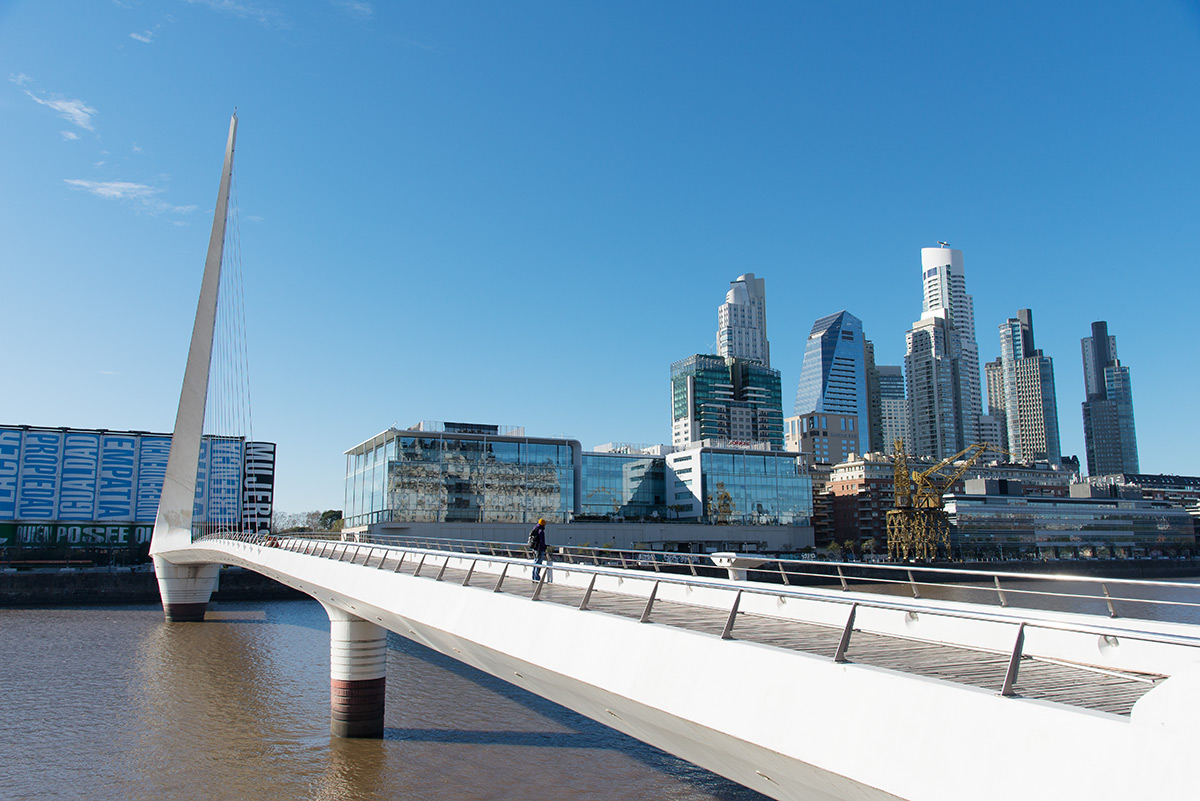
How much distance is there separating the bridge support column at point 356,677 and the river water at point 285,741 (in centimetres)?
51

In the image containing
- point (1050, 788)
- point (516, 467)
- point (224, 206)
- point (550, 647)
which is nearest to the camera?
point (1050, 788)

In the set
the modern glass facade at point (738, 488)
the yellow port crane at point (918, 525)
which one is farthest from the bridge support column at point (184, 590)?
the yellow port crane at point (918, 525)

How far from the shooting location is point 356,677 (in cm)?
2212

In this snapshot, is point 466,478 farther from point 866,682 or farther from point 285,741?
point 866,682

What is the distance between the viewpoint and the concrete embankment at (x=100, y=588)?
60.7 m

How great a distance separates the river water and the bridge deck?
7537 millimetres

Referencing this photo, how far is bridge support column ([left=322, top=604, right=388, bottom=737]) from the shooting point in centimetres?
2169

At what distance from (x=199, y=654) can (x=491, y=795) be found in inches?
1027

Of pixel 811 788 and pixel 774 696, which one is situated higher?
pixel 774 696

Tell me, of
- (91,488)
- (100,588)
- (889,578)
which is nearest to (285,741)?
(889,578)

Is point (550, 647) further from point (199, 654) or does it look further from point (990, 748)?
point (199, 654)

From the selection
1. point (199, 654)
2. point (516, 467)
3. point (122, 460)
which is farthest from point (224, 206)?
point (516, 467)

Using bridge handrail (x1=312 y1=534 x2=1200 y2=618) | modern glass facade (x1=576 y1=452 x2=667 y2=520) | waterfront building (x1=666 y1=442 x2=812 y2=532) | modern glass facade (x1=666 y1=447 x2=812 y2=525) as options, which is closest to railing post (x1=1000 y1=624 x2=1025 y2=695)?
bridge handrail (x1=312 y1=534 x2=1200 y2=618)

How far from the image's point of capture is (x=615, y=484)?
4109 inches
